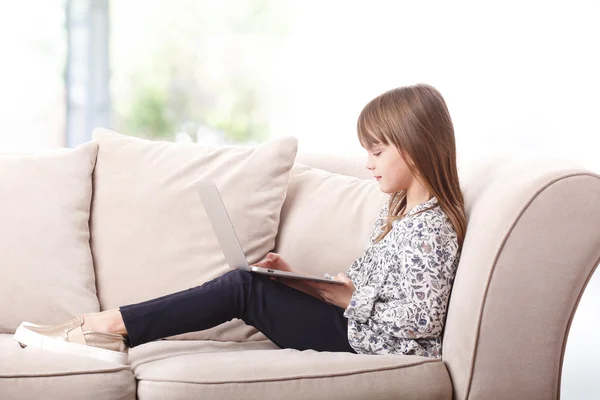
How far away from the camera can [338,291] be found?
1.92m

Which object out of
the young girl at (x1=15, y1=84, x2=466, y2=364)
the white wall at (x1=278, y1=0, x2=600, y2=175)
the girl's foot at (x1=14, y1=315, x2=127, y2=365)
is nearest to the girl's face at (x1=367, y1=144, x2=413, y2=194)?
the young girl at (x1=15, y1=84, x2=466, y2=364)

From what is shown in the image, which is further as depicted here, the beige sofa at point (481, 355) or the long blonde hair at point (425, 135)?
the long blonde hair at point (425, 135)

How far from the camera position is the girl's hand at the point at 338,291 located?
1903 millimetres

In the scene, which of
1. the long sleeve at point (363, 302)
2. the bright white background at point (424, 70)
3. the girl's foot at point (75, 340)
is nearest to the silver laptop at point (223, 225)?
the long sleeve at point (363, 302)

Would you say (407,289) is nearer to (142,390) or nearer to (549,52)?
(142,390)

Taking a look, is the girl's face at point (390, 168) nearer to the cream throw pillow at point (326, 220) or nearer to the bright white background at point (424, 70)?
the cream throw pillow at point (326, 220)

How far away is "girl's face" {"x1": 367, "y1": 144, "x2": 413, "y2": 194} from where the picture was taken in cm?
190

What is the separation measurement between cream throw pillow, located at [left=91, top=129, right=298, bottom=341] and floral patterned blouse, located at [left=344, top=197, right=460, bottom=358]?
35 cm

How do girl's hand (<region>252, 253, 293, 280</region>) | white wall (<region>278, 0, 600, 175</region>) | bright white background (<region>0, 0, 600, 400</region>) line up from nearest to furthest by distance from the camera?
girl's hand (<region>252, 253, 293, 280</region>) < bright white background (<region>0, 0, 600, 400</region>) < white wall (<region>278, 0, 600, 175</region>)

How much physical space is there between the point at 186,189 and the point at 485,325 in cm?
94

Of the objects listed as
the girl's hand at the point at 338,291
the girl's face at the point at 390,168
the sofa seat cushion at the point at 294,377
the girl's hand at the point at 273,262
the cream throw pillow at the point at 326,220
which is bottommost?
the sofa seat cushion at the point at 294,377

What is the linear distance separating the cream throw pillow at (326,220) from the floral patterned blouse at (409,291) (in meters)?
0.18

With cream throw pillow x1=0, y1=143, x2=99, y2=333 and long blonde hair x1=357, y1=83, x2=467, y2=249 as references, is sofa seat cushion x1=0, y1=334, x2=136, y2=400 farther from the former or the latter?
long blonde hair x1=357, y1=83, x2=467, y2=249

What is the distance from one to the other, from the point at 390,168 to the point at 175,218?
0.61 meters
